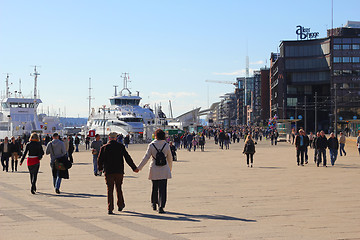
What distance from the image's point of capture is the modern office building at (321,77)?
10319 centimetres

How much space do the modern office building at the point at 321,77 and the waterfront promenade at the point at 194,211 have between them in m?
88.9

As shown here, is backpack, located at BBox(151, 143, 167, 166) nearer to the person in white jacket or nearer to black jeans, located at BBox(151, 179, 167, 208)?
the person in white jacket

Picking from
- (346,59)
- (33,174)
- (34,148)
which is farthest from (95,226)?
(346,59)

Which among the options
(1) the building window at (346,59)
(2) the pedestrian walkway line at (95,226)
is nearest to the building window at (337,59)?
(1) the building window at (346,59)

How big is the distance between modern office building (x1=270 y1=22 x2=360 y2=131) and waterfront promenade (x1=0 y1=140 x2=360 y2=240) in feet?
292

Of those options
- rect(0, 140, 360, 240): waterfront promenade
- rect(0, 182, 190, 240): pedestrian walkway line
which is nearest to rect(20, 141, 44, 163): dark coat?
rect(0, 140, 360, 240): waterfront promenade

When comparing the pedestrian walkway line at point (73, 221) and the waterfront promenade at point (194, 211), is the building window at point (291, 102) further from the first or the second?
the pedestrian walkway line at point (73, 221)

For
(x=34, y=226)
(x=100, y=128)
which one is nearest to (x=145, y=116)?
(x=100, y=128)

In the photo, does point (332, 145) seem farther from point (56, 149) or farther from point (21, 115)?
point (21, 115)

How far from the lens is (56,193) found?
1371 centimetres

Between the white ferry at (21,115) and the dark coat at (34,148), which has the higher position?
the white ferry at (21,115)

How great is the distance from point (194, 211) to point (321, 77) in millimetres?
A: 100703

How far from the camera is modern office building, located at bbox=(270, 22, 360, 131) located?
103 metres

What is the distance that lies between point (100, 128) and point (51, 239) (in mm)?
74496
